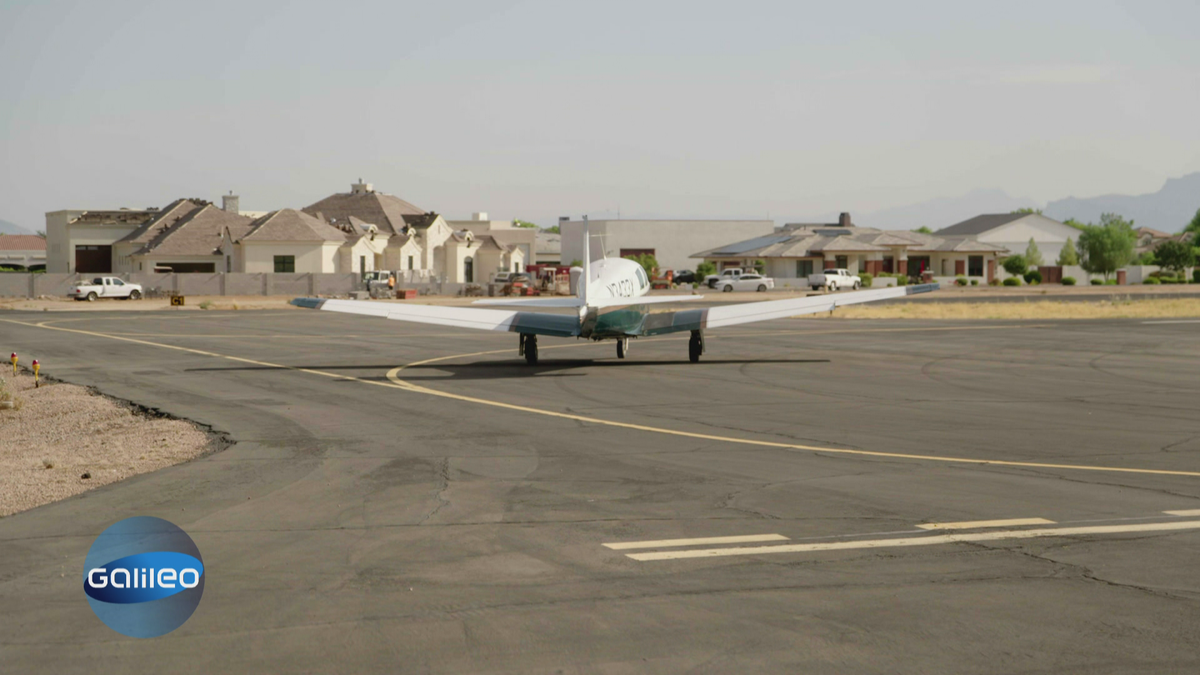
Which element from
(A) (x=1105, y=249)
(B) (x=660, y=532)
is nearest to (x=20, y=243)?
(A) (x=1105, y=249)

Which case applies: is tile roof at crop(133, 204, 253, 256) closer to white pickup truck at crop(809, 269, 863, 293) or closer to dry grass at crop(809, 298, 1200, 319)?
white pickup truck at crop(809, 269, 863, 293)

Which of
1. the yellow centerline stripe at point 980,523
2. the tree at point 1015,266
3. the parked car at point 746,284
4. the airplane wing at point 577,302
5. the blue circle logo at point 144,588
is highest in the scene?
the tree at point 1015,266

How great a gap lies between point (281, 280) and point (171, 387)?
6270 centimetres

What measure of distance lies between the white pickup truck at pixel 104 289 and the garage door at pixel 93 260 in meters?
27.6

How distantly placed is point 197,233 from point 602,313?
254ft

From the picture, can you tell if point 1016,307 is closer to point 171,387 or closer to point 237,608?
point 171,387

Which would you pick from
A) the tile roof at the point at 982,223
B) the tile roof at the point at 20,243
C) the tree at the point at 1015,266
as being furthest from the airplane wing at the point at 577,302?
the tile roof at the point at 20,243

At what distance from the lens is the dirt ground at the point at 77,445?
1177 centimetres

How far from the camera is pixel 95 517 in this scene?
994 cm

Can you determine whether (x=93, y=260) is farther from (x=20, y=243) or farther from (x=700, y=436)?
(x=700, y=436)

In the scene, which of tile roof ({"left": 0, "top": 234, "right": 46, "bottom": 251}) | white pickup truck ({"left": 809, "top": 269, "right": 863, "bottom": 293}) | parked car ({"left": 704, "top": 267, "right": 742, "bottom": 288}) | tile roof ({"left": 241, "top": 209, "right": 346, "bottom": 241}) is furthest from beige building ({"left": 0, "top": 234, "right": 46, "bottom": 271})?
white pickup truck ({"left": 809, "top": 269, "right": 863, "bottom": 293})

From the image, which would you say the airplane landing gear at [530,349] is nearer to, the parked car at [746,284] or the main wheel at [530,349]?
the main wheel at [530,349]

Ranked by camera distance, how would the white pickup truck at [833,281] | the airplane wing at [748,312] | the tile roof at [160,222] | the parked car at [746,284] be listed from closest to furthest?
the airplane wing at [748,312], the white pickup truck at [833,281], the parked car at [746,284], the tile roof at [160,222]

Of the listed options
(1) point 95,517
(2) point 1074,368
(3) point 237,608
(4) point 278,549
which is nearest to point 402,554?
(4) point 278,549
